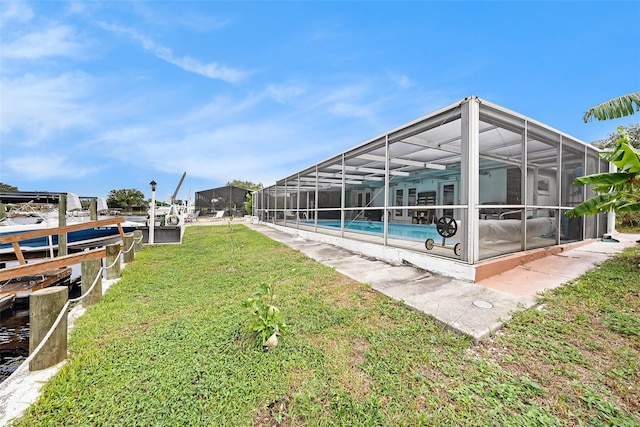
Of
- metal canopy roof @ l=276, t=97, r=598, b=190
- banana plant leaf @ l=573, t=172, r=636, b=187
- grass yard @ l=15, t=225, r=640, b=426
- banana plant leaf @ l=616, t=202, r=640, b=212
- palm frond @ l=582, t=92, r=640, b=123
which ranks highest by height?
palm frond @ l=582, t=92, r=640, b=123

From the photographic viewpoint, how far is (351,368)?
2232mm

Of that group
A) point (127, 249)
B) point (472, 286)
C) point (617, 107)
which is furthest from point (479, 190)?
point (127, 249)

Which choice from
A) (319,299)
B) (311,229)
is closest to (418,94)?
(311,229)

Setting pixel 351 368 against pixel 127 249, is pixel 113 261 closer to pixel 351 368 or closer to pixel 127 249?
pixel 127 249

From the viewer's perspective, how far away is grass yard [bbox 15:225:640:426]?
5.80 ft

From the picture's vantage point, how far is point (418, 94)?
15.4 meters

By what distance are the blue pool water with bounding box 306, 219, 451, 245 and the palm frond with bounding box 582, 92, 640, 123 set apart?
475 centimetres

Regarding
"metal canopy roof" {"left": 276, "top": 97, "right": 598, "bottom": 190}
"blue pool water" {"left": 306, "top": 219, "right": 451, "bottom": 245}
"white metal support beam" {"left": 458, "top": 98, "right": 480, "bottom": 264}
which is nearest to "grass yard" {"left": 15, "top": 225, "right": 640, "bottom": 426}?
"white metal support beam" {"left": 458, "top": 98, "right": 480, "bottom": 264}

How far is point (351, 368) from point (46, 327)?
118 inches

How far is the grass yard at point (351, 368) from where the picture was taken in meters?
1.77

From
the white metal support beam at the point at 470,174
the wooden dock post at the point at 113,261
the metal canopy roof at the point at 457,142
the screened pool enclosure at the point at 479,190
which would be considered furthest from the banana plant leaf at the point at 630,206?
the wooden dock post at the point at 113,261

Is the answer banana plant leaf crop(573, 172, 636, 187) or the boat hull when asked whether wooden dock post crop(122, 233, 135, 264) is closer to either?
the boat hull

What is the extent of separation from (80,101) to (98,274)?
14.5 m

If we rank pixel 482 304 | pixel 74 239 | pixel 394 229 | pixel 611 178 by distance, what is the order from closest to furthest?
pixel 482 304
pixel 611 178
pixel 394 229
pixel 74 239
